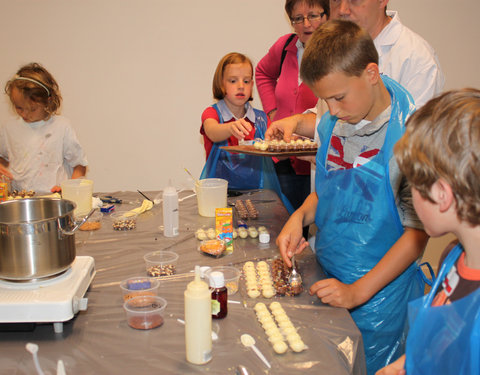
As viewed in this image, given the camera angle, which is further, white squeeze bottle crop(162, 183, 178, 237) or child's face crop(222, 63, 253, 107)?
child's face crop(222, 63, 253, 107)

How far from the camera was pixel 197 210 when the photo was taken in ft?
8.21

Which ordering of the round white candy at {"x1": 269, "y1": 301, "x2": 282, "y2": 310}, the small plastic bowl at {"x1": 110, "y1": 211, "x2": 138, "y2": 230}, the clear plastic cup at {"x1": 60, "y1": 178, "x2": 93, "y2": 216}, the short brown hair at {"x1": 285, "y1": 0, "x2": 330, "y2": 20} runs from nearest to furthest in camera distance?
the round white candy at {"x1": 269, "y1": 301, "x2": 282, "y2": 310} < the small plastic bowl at {"x1": 110, "y1": 211, "x2": 138, "y2": 230} < the clear plastic cup at {"x1": 60, "y1": 178, "x2": 93, "y2": 216} < the short brown hair at {"x1": 285, "y1": 0, "x2": 330, "y2": 20}

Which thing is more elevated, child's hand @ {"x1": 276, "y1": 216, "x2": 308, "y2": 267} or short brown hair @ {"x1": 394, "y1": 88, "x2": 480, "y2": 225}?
short brown hair @ {"x1": 394, "y1": 88, "x2": 480, "y2": 225}

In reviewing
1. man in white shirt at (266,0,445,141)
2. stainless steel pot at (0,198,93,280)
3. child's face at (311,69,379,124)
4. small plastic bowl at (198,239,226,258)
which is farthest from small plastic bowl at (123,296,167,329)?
man in white shirt at (266,0,445,141)

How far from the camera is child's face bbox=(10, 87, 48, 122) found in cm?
285

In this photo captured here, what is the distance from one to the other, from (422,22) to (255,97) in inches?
72.2

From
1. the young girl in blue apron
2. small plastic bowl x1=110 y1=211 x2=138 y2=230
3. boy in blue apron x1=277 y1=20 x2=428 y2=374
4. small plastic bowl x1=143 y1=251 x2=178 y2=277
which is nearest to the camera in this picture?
boy in blue apron x1=277 y1=20 x2=428 y2=374

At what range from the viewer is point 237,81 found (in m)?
3.01

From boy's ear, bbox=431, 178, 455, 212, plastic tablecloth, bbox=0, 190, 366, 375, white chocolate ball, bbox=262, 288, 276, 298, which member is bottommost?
plastic tablecloth, bbox=0, 190, 366, 375

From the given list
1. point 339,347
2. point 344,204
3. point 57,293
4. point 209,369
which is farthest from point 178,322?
point 344,204

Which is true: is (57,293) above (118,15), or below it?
below

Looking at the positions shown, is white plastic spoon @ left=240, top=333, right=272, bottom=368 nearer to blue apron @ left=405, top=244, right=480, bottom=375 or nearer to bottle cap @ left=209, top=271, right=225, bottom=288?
bottle cap @ left=209, top=271, right=225, bottom=288

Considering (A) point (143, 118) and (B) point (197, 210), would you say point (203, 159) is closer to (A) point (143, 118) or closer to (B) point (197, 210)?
(A) point (143, 118)

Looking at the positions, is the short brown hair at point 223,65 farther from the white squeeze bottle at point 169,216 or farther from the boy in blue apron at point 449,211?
the boy in blue apron at point 449,211
